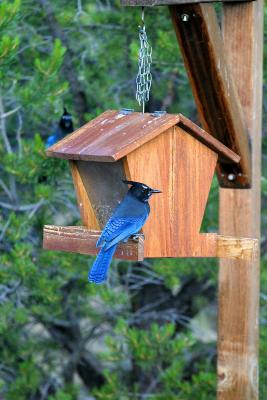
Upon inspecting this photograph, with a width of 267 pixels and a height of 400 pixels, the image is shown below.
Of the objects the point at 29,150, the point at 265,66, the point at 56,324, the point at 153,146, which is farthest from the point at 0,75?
the point at 56,324

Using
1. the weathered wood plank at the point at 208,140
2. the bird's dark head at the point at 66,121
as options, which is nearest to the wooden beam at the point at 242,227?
the weathered wood plank at the point at 208,140

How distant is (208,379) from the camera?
5.20m

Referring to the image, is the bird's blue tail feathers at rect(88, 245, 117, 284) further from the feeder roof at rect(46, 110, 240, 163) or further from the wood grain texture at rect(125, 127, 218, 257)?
the feeder roof at rect(46, 110, 240, 163)

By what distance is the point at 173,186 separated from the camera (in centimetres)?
316

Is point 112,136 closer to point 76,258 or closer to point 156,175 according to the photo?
point 156,175

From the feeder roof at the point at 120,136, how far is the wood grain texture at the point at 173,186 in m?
0.05

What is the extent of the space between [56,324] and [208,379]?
1546 mm

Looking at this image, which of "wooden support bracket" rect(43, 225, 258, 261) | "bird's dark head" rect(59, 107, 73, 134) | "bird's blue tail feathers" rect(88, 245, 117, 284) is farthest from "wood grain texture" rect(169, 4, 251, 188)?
"bird's dark head" rect(59, 107, 73, 134)

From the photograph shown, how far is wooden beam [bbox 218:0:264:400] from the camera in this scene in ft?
11.6

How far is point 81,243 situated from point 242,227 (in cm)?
79

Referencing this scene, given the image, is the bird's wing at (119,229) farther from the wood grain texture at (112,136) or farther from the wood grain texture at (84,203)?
the wood grain texture at (84,203)

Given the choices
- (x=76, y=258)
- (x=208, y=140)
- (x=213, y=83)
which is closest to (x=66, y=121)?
(x=76, y=258)

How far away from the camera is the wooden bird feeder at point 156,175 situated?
3062mm

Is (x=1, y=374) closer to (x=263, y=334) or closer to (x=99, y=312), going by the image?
(x=99, y=312)
